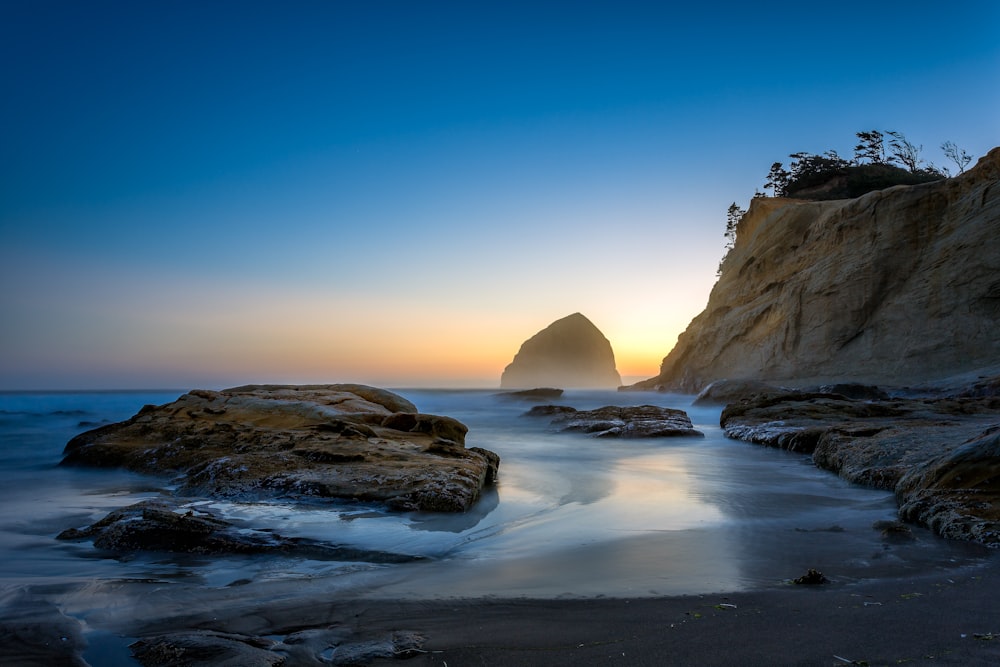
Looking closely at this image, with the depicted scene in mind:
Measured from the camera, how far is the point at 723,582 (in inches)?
150

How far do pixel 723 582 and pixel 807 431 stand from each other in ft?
31.2

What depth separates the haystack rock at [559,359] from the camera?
141 meters

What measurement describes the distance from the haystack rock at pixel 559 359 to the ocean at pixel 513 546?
130 metres

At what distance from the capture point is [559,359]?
468 feet

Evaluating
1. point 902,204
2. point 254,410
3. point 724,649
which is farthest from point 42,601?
point 902,204

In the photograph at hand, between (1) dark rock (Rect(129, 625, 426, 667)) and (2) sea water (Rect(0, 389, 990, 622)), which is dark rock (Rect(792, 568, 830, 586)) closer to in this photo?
(2) sea water (Rect(0, 389, 990, 622))

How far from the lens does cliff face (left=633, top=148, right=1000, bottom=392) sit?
23.4 metres

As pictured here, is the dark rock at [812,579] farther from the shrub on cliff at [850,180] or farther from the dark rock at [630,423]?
the shrub on cliff at [850,180]

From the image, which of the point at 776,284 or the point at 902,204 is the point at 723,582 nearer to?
the point at 902,204

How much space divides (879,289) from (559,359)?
380 feet

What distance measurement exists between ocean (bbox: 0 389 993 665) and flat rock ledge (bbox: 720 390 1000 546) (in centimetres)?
26

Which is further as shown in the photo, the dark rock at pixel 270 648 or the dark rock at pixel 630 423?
the dark rock at pixel 630 423

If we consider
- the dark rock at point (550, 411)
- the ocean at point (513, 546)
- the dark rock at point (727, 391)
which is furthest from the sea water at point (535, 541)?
the dark rock at point (727, 391)

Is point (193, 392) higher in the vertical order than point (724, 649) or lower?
higher
